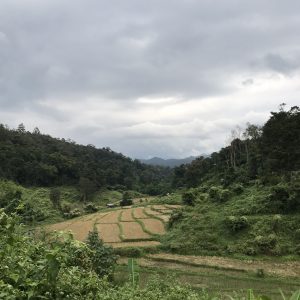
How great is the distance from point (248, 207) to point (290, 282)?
9.65m

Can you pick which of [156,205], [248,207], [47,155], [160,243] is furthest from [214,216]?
[47,155]

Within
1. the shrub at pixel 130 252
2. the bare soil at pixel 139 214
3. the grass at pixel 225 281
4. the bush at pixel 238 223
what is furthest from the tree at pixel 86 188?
the grass at pixel 225 281

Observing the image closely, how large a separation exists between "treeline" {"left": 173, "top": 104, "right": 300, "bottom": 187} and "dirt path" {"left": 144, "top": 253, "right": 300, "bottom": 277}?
28.7 feet

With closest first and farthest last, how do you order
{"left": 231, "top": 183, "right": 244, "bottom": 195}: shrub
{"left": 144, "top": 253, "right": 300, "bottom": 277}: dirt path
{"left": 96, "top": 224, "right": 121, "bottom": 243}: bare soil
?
{"left": 144, "top": 253, "right": 300, "bottom": 277}: dirt path, {"left": 96, "top": 224, "right": 121, "bottom": 243}: bare soil, {"left": 231, "top": 183, "right": 244, "bottom": 195}: shrub

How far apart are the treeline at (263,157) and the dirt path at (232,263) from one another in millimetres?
8763

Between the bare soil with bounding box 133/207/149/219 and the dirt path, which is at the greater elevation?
the bare soil with bounding box 133/207/149/219

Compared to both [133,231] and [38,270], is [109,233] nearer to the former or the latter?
[133,231]

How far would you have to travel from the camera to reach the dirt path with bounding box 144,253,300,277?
67.8 ft

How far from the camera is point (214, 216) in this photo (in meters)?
28.7

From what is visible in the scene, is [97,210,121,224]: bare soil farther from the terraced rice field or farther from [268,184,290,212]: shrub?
[268,184,290,212]: shrub

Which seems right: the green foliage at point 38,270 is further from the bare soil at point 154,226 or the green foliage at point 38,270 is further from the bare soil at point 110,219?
the bare soil at point 110,219

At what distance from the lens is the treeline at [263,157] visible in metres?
29.6

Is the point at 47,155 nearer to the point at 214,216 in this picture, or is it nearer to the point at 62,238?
the point at 214,216

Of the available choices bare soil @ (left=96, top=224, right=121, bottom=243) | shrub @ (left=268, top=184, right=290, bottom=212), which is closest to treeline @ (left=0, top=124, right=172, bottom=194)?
bare soil @ (left=96, top=224, right=121, bottom=243)
